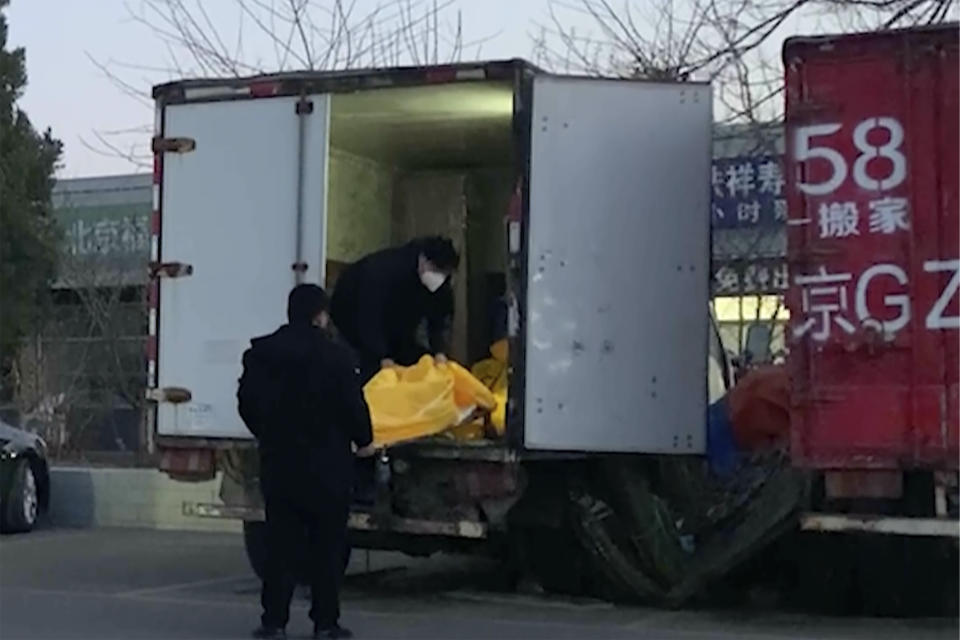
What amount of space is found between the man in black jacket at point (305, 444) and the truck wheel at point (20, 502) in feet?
25.1

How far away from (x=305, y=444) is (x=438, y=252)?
2325 millimetres

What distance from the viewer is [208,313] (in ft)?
37.4

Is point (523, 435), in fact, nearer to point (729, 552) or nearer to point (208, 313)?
point (729, 552)

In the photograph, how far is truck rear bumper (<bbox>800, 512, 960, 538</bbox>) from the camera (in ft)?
31.3

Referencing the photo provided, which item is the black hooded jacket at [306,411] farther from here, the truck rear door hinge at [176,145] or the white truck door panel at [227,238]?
the truck rear door hinge at [176,145]

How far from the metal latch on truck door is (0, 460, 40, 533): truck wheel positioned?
5.94m

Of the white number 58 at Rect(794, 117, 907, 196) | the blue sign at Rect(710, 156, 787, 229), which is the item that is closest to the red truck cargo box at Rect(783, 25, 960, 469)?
the white number 58 at Rect(794, 117, 907, 196)

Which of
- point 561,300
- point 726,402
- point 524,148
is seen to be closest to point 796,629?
point 726,402

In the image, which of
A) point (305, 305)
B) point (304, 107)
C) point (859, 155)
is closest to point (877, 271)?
point (859, 155)

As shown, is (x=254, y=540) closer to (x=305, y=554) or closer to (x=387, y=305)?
(x=387, y=305)

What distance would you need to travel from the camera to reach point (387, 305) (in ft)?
38.4

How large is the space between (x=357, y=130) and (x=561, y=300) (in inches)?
97.8

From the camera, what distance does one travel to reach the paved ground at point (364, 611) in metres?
10.4

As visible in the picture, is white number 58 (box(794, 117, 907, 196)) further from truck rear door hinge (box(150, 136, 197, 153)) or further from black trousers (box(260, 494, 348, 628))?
truck rear door hinge (box(150, 136, 197, 153))
